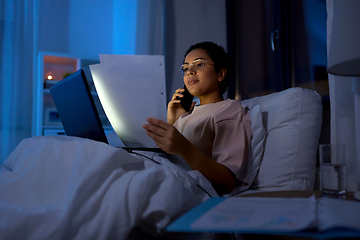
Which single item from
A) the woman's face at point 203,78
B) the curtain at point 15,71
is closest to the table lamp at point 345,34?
the woman's face at point 203,78

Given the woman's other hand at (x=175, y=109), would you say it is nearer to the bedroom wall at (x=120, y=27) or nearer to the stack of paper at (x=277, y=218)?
the stack of paper at (x=277, y=218)

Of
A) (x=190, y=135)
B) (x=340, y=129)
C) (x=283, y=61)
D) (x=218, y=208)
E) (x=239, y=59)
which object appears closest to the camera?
(x=218, y=208)

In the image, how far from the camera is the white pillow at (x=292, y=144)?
1021 millimetres

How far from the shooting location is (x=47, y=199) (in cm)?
63

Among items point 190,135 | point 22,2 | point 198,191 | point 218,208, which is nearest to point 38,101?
point 22,2

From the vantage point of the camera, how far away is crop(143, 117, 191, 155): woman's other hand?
82 centimetres

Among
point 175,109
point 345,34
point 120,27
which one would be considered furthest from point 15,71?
point 345,34

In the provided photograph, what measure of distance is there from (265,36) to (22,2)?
92.9 inches

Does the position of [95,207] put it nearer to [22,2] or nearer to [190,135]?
[190,135]

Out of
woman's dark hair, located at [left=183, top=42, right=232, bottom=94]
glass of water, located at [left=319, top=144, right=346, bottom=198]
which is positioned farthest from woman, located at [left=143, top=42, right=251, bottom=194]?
glass of water, located at [left=319, top=144, right=346, bottom=198]

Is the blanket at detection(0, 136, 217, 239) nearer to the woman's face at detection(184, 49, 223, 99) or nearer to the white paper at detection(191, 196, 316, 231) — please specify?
the white paper at detection(191, 196, 316, 231)

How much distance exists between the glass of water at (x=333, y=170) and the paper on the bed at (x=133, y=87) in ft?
1.41

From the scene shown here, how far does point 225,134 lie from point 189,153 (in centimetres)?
23

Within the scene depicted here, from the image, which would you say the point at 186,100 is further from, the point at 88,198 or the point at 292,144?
the point at 88,198
